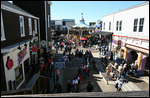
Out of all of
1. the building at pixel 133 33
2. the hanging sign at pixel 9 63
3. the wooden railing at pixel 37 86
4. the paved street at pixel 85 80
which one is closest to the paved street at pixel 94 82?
the paved street at pixel 85 80

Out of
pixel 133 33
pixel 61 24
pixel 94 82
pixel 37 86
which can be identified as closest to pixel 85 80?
pixel 94 82

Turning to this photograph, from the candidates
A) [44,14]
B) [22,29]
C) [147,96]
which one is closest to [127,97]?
[147,96]

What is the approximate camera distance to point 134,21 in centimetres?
1309

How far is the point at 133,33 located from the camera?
43.0 feet

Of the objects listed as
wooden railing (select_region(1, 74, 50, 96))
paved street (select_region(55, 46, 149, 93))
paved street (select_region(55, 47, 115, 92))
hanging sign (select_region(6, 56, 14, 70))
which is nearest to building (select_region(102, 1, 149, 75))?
paved street (select_region(55, 46, 149, 93))

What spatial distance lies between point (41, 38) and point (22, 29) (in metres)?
6.48

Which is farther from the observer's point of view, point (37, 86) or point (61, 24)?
point (61, 24)

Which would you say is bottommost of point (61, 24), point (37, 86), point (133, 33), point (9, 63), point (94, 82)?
point (94, 82)

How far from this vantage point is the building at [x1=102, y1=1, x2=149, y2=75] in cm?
1135

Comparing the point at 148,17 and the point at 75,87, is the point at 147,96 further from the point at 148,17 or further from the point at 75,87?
the point at 148,17

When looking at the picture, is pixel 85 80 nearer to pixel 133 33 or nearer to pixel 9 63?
pixel 9 63

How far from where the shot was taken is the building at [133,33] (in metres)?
11.4

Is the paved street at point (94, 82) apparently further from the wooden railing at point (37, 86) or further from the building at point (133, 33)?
the building at point (133, 33)

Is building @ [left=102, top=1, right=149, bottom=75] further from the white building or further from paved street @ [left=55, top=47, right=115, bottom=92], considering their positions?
the white building
